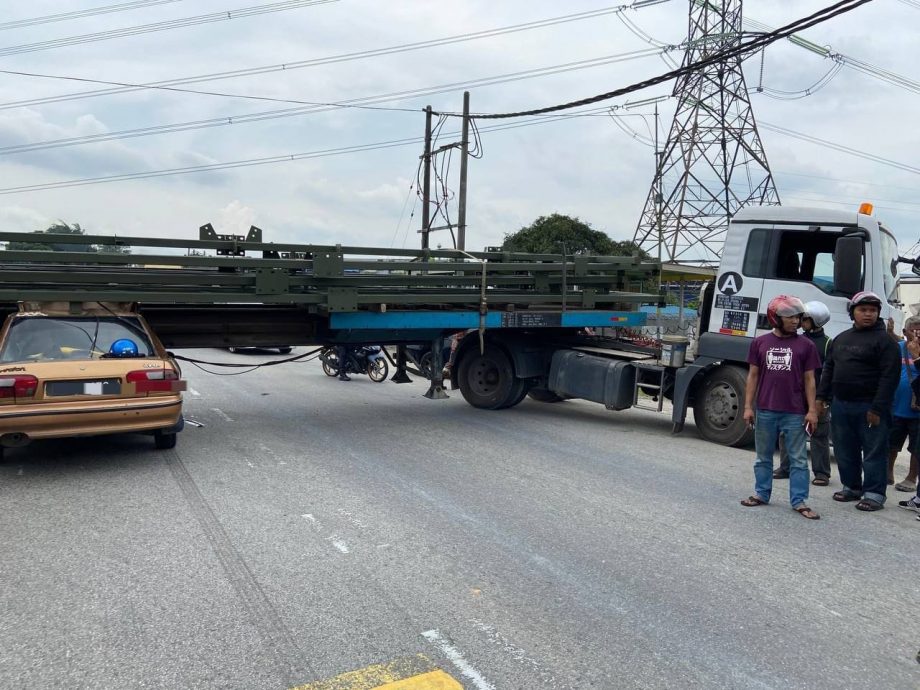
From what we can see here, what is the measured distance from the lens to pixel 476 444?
870 cm

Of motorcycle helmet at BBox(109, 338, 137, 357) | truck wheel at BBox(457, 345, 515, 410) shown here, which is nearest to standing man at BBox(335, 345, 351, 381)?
truck wheel at BBox(457, 345, 515, 410)

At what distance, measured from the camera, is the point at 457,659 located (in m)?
3.48

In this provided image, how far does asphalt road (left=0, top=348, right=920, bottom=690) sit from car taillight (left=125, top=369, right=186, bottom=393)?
2.43 ft

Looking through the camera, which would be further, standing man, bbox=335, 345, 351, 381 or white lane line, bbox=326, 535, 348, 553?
standing man, bbox=335, 345, 351, 381

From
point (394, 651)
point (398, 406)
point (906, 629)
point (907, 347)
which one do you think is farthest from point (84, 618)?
point (398, 406)

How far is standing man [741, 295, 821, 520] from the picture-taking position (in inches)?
239

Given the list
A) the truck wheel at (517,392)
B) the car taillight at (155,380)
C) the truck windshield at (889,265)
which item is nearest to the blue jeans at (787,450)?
the truck windshield at (889,265)

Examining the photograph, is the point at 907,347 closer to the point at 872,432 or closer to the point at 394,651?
the point at 872,432

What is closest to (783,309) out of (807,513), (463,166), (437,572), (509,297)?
(807,513)

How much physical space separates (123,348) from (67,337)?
0.51 m

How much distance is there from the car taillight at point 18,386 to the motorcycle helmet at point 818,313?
7102mm

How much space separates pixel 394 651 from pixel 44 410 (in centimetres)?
452

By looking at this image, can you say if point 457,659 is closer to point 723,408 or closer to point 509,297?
point 723,408

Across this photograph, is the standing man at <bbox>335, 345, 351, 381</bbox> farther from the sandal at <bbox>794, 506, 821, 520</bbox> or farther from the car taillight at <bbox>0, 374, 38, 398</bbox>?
the sandal at <bbox>794, 506, 821, 520</bbox>
